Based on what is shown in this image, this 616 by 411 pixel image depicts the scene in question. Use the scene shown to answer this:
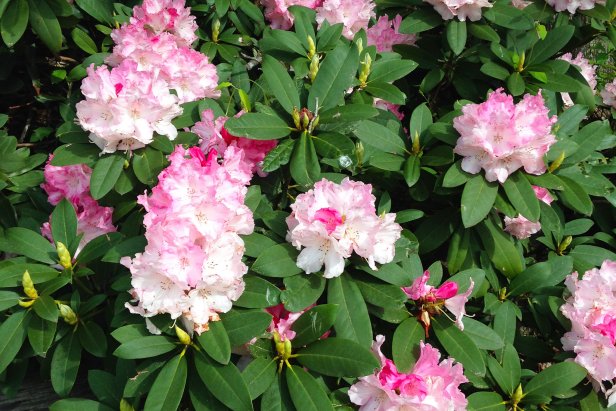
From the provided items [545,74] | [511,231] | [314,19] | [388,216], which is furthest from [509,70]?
[388,216]

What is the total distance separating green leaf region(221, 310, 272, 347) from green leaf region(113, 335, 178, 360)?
133 mm

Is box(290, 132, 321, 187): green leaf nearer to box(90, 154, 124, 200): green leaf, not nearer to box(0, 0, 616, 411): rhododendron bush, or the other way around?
box(0, 0, 616, 411): rhododendron bush

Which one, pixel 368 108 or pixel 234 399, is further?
pixel 368 108

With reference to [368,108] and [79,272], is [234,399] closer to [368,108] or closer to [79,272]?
[79,272]

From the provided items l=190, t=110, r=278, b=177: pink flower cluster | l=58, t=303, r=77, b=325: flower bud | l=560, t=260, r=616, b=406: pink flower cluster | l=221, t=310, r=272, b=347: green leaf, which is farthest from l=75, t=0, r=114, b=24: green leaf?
l=560, t=260, r=616, b=406: pink flower cluster

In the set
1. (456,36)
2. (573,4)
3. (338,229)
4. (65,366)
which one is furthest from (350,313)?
(573,4)

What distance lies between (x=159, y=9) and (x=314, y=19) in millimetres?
580

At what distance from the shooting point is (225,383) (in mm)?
1330

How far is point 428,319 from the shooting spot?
154cm

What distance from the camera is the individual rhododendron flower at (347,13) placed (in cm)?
229

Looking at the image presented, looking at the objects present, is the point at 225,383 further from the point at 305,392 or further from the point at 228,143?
the point at 228,143

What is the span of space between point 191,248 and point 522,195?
0.90 metres

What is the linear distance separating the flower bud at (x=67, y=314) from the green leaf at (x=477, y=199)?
3.41ft

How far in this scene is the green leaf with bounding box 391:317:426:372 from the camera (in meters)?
1.46
